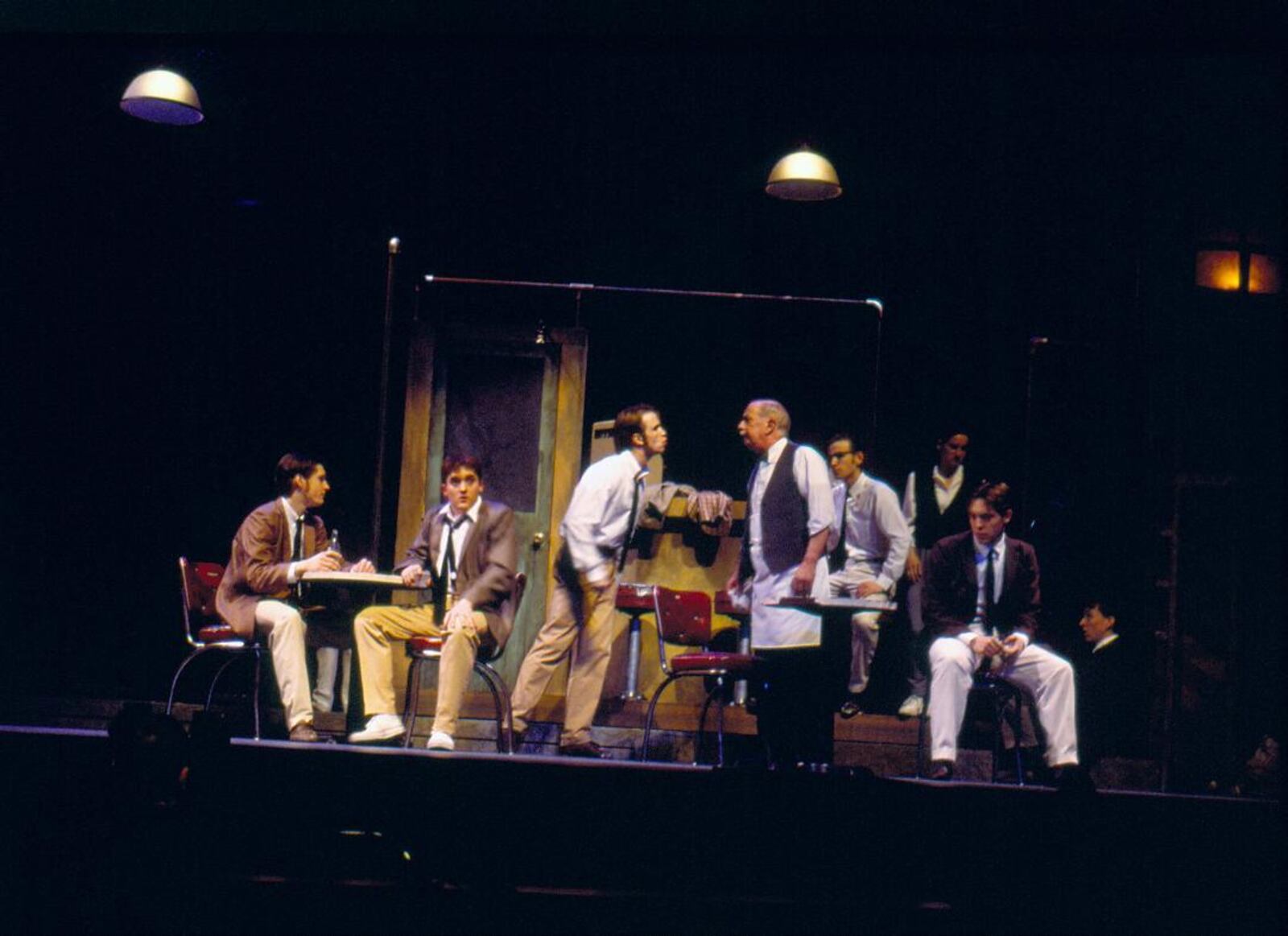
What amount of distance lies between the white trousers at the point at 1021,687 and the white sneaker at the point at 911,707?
97cm

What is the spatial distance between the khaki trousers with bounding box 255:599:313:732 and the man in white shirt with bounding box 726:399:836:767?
2.03 meters

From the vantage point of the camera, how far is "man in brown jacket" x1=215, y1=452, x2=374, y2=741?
581 centimetres

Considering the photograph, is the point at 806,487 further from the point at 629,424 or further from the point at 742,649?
the point at 742,649

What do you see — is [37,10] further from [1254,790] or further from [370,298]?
[1254,790]

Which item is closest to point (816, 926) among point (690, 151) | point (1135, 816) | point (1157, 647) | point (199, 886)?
point (1135, 816)

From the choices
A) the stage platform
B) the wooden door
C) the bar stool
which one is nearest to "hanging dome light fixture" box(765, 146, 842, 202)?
the wooden door

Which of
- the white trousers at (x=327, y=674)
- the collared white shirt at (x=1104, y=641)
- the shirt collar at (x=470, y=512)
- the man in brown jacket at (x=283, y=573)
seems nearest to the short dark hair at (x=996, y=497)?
the collared white shirt at (x=1104, y=641)

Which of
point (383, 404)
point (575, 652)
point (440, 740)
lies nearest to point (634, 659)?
point (575, 652)

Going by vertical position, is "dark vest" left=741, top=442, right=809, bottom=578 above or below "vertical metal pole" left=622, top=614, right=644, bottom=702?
above

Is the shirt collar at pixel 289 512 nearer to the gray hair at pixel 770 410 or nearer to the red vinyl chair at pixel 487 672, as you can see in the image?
the red vinyl chair at pixel 487 672

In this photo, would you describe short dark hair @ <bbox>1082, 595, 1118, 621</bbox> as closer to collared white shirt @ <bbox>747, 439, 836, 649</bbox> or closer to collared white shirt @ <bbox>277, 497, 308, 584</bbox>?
collared white shirt @ <bbox>747, 439, 836, 649</bbox>

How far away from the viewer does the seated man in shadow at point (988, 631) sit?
5.64 m

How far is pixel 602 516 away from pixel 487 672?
92 centimetres

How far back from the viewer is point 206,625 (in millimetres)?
6367
